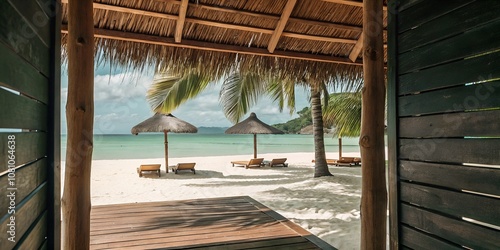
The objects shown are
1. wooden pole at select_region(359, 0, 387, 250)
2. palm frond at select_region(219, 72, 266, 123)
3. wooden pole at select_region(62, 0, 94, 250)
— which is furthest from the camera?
palm frond at select_region(219, 72, 266, 123)

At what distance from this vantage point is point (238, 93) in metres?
8.13

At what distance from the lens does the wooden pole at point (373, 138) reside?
1.63 m

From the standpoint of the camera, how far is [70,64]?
1390mm

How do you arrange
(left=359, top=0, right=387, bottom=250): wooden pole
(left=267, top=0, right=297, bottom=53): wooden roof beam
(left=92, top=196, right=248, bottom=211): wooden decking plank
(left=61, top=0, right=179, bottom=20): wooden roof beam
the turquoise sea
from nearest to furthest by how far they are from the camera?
(left=359, top=0, right=387, bottom=250): wooden pole → (left=61, top=0, right=179, bottom=20): wooden roof beam → (left=267, top=0, right=297, bottom=53): wooden roof beam → (left=92, top=196, right=248, bottom=211): wooden decking plank → the turquoise sea

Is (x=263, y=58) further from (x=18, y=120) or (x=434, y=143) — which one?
(x=18, y=120)

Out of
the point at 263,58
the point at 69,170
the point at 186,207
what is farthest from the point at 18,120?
the point at 186,207

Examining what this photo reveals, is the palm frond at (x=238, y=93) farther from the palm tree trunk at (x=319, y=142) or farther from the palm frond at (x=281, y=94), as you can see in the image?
the palm tree trunk at (x=319, y=142)

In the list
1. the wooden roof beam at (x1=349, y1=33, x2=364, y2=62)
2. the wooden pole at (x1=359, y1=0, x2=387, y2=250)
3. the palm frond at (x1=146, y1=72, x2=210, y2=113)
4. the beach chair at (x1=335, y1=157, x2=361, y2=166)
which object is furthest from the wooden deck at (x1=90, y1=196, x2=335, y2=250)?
the beach chair at (x1=335, y1=157, x2=361, y2=166)

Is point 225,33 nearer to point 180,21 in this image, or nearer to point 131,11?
point 180,21

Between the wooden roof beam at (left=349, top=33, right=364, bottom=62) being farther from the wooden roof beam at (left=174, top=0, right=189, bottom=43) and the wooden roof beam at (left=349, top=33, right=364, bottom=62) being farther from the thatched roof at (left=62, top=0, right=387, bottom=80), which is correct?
the wooden roof beam at (left=174, top=0, right=189, bottom=43)

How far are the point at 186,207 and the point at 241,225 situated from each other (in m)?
0.99

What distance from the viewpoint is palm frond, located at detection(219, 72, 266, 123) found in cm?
805

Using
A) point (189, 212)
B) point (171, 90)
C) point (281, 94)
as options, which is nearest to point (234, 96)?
point (281, 94)

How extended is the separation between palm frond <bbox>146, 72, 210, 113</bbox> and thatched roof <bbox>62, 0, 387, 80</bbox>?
4.60m
